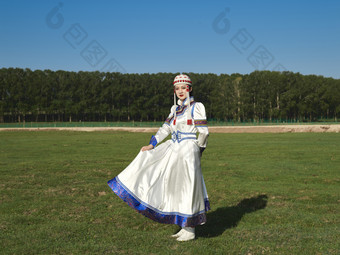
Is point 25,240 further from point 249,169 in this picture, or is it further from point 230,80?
point 230,80

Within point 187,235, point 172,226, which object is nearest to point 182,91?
point 187,235

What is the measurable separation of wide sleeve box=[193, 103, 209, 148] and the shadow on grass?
1.74 m

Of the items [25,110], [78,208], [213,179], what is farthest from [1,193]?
[25,110]

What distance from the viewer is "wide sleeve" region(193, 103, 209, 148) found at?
5.88m

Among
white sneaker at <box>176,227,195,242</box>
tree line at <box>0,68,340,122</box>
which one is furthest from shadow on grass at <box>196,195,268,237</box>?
tree line at <box>0,68,340,122</box>

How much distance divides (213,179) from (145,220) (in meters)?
5.01

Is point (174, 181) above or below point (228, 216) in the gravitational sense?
above

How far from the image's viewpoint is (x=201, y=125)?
19.5 ft

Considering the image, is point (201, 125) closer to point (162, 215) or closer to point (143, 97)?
point (162, 215)

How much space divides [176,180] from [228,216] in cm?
222

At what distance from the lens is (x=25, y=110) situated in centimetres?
9569

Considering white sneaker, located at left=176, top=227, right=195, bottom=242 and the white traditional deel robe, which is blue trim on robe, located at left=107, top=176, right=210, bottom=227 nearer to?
the white traditional deel robe

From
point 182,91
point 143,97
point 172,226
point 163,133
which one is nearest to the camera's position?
point 182,91

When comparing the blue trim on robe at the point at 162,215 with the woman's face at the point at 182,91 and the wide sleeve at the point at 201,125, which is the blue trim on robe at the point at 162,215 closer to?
the wide sleeve at the point at 201,125
